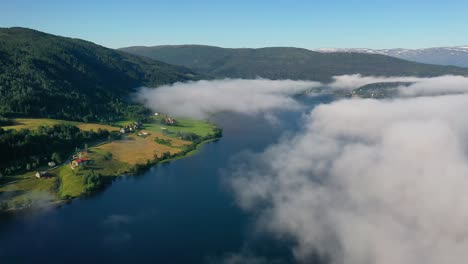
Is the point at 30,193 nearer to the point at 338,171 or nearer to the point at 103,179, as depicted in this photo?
the point at 103,179

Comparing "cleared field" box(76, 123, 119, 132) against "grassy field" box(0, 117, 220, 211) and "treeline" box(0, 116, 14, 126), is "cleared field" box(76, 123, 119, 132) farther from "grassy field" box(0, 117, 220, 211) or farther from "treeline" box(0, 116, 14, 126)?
"treeline" box(0, 116, 14, 126)

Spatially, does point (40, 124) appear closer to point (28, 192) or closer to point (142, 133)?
point (142, 133)

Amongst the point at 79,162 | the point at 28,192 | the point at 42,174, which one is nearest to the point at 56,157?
the point at 79,162

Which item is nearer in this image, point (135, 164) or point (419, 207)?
point (419, 207)

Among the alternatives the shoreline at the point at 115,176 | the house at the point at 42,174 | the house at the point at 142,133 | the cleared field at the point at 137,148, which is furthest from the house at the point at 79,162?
the house at the point at 142,133

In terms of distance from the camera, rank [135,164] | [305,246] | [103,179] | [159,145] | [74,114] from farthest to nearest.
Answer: [74,114]
[159,145]
[135,164]
[103,179]
[305,246]

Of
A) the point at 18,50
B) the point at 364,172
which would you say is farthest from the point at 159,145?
the point at 18,50
